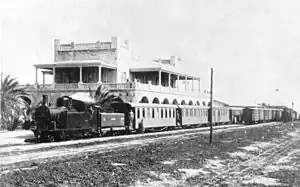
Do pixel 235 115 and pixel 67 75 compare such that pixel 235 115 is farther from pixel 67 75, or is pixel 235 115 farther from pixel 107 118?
pixel 107 118

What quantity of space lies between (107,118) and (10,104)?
31.2ft

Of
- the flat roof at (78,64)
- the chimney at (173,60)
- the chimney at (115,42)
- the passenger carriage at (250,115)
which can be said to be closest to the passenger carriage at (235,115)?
the passenger carriage at (250,115)

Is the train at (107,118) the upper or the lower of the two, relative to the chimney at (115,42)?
lower

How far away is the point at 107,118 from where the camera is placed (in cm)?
2542

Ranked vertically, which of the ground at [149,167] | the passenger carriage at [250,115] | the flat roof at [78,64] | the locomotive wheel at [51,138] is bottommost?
the ground at [149,167]

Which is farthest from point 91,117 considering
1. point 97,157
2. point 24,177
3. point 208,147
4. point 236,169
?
point 24,177

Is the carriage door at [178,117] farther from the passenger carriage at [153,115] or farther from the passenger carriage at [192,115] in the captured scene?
the passenger carriage at [153,115]

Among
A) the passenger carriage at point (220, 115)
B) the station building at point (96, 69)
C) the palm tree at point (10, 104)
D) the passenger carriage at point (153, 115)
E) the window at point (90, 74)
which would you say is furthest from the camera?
the window at point (90, 74)

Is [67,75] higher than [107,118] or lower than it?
higher

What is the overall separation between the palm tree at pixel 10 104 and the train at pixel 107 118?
769 centimetres

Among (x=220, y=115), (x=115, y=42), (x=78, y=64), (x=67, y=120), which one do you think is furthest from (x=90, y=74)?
(x=67, y=120)

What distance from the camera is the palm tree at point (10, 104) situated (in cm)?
3059

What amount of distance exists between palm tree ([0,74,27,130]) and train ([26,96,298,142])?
25.2 feet

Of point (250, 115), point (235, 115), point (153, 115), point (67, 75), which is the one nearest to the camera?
point (153, 115)
